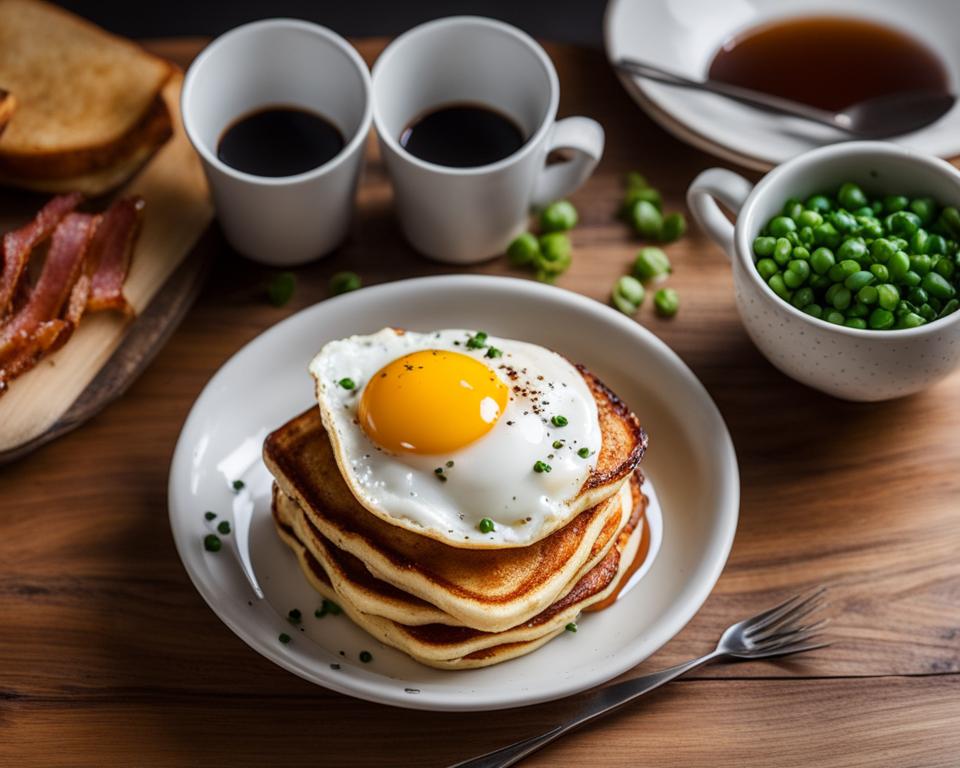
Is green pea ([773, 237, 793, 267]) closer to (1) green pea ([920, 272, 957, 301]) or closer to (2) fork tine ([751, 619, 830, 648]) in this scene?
(1) green pea ([920, 272, 957, 301])

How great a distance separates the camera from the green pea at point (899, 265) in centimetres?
312

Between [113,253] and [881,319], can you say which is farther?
[113,253]

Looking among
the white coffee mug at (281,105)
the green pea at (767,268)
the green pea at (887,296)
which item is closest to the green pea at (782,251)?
the green pea at (767,268)

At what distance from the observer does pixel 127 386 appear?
3516mm

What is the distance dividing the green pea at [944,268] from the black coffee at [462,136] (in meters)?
1.38

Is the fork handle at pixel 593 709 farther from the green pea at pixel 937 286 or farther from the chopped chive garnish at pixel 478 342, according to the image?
the green pea at pixel 937 286

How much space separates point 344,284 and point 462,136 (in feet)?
2.12

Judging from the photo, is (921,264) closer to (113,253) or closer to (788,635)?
(788,635)

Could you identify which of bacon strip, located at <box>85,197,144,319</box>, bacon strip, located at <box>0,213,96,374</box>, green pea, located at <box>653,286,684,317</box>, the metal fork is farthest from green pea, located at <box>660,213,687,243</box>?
bacon strip, located at <box>0,213,96,374</box>

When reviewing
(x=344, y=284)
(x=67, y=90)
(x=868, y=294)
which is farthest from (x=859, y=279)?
(x=67, y=90)

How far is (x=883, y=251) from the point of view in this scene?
3158mm

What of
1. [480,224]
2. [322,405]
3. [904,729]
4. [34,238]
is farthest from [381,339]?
[904,729]

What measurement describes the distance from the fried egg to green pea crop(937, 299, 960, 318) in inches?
41.7

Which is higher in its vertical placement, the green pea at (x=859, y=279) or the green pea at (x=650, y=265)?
the green pea at (x=859, y=279)
